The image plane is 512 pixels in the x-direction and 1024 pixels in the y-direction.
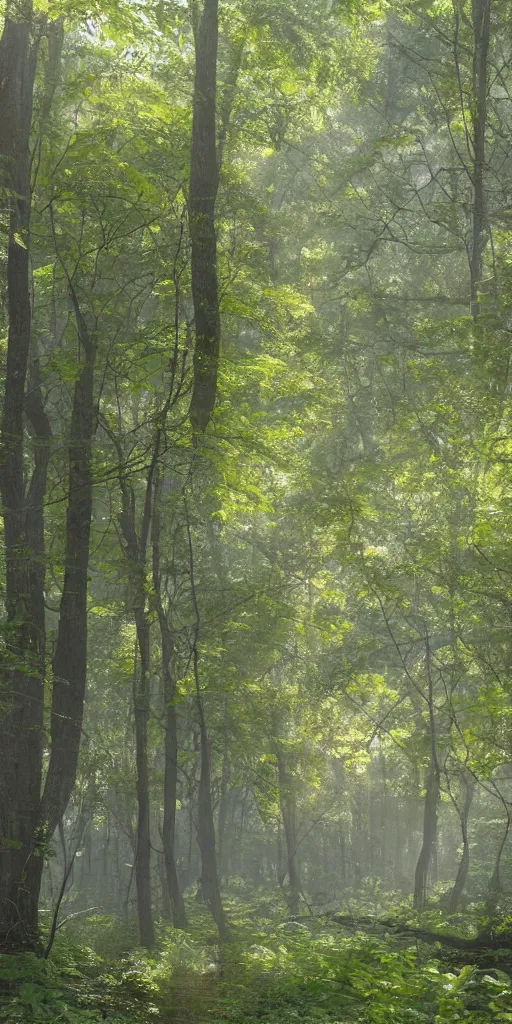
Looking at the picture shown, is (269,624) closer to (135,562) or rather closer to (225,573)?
(225,573)

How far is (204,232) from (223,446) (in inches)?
92.5

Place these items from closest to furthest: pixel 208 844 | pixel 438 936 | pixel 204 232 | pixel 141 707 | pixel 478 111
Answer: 1. pixel 204 232
2. pixel 438 936
3. pixel 478 111
4. pixel 141 707
5. pixel 208 844

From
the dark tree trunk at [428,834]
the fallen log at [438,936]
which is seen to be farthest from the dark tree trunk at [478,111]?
the dark tree trunk at [428,834]

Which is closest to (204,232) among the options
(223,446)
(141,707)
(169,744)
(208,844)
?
(223,446)

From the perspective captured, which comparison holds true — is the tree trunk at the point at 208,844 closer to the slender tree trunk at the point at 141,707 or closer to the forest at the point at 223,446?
the forest at the point at 223,446

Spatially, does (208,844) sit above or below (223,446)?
below

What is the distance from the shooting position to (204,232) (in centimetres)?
846

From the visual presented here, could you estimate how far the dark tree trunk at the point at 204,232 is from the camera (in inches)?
337

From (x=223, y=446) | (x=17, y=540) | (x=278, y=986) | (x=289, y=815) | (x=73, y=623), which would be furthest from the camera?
(x=289, y=815)

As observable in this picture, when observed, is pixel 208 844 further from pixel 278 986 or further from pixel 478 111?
pixel 478 111

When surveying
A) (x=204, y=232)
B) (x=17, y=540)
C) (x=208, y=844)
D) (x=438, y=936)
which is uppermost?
(x=204, y=232)

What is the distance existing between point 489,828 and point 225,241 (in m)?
27.7

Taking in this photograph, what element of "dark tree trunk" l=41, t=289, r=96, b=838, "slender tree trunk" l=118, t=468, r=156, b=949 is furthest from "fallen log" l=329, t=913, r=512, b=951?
"dark tree trunk" l=41, t=289, r=96, b=838

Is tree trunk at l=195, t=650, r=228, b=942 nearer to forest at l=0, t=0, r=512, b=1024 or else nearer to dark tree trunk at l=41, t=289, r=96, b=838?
forest at l=0, t=0, r=512, b=1024
